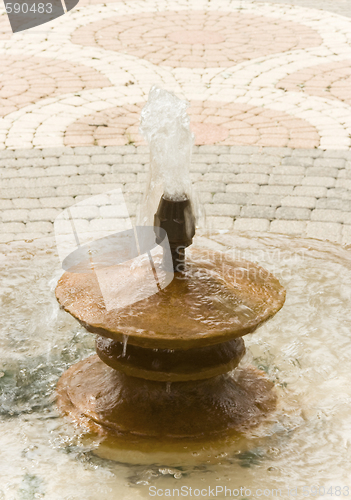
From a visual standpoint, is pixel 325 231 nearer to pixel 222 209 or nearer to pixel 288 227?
pixel 288 227

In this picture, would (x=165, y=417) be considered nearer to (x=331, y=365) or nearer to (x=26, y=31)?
(x=331, y=365)

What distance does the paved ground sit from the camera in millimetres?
5250

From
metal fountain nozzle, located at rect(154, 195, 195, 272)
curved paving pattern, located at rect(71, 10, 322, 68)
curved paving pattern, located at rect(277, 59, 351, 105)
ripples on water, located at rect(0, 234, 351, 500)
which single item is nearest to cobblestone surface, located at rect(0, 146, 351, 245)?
ripples on water, located at rect(0, 234, 351, 500)

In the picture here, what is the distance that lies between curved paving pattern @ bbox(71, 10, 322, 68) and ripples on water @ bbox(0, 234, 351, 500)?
489cm

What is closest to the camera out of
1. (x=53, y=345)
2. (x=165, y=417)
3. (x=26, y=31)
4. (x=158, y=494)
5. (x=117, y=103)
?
(x=158, y=494)

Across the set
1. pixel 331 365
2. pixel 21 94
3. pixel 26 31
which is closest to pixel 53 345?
pixel 331 365

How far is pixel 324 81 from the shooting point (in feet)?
25.5

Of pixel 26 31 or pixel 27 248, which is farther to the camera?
pixel 26 31

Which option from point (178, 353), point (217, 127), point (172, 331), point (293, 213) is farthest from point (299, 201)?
point (172, 331)

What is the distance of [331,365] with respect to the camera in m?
3.19

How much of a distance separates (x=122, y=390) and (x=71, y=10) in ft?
30.8

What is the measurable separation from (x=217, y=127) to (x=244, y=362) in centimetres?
378

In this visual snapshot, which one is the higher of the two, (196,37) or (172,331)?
(172,331)

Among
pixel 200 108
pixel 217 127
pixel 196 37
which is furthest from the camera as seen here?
pixel 196 37
